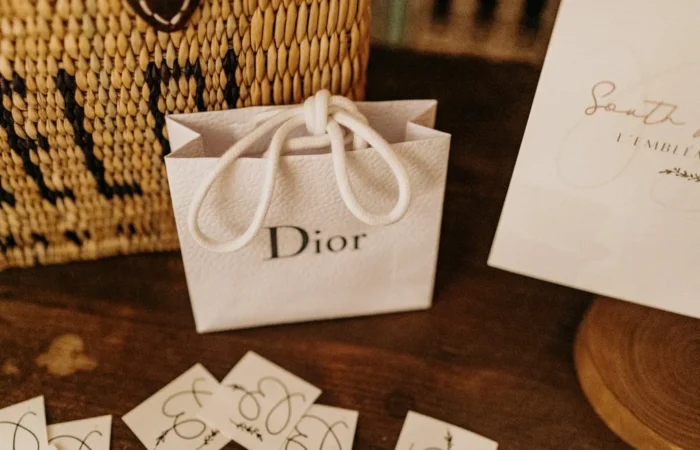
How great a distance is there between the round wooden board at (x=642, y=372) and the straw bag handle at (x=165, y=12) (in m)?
0.44

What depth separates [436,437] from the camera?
52 cm

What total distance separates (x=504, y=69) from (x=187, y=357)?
0.62 metres

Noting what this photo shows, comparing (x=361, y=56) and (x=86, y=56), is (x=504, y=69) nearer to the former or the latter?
(x=361, y=56)

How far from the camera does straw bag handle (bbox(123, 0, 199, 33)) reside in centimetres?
47

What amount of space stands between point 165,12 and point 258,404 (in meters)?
0.33

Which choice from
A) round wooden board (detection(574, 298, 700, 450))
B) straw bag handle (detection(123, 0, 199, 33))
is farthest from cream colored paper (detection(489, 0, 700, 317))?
straw bag handle (detection(123, 0, 199, 33))

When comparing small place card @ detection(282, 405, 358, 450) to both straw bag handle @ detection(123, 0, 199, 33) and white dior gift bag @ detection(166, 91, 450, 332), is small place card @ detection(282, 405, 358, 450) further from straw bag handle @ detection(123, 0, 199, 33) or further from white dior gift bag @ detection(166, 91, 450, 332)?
straw bag handle @ detection(123, 0, 199, 33)

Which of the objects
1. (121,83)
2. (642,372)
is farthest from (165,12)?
(642,372)

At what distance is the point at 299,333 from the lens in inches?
23.3

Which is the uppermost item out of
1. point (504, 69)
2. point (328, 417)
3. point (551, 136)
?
point (551, 136)

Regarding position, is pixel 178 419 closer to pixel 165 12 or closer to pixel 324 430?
pixel 324 430

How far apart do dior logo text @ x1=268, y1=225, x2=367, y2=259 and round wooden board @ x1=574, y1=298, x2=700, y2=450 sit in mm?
233

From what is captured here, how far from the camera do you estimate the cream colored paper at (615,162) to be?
0.42 m

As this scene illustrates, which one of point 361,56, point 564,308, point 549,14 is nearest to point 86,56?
point 361,56
